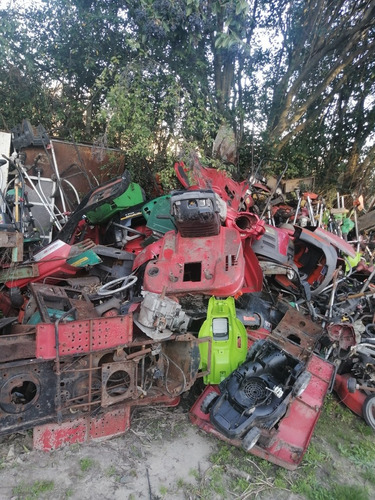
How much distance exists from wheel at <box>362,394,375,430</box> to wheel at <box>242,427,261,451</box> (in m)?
1.61

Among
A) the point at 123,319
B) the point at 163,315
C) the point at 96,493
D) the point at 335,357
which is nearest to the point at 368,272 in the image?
the point at 335,357

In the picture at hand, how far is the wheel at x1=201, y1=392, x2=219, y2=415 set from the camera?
10.1 feet

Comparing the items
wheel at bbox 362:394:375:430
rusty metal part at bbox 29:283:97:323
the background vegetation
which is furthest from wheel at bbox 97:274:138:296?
wheel at bbox 362:394:375:430

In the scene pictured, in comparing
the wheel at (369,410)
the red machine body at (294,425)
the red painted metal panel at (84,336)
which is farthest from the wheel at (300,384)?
the red painted metal panel at (84,336)

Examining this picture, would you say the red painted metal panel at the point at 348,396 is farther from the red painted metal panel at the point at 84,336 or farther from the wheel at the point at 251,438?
the red painted metal panel at the point at 84,336

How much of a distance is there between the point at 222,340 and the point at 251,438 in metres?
0.98

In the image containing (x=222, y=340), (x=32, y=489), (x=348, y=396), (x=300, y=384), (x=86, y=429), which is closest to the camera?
(x=32, y=489)

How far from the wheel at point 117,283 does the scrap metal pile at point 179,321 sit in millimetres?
24

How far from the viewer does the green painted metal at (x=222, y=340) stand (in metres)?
3.40

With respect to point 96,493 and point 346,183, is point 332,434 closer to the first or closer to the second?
point 96,493

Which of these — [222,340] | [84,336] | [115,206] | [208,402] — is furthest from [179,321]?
[115,206]

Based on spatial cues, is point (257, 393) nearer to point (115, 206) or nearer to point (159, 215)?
point (159, 215)

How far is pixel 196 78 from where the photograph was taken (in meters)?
5.52

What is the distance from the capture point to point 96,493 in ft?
7.86
